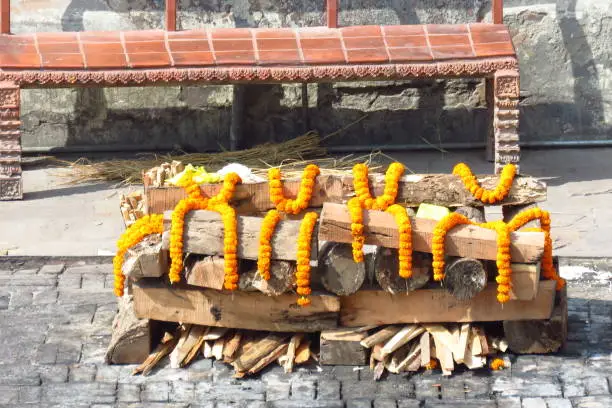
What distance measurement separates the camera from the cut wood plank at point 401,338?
22.9ft

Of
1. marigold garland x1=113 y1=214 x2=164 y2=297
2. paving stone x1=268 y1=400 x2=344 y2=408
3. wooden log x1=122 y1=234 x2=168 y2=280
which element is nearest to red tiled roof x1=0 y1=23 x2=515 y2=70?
marigold garland x1=113 y1=214 x2=164 y2=297

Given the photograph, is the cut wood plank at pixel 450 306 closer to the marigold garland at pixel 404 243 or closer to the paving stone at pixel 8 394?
the marigold garland at pixel 404 243

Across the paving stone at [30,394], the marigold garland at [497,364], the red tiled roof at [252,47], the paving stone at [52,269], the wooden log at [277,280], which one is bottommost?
the paving stone at [30,394]

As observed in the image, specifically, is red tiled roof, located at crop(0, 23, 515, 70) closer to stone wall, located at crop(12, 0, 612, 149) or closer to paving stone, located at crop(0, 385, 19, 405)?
stone wall, located at crop(12, 0, 612, 149)

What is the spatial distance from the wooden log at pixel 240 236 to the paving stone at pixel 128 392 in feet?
2.45

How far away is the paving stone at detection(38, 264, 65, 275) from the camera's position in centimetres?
908

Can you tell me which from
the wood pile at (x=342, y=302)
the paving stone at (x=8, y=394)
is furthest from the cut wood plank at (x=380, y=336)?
the paving stone at (x=8, y=394)

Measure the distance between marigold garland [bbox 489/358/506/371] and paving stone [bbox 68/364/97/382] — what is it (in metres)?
2.12

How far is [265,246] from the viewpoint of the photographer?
6809 mm

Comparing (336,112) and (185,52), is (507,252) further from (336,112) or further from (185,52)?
(336,112)

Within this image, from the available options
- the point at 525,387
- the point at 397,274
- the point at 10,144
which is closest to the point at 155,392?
the point at 397,274

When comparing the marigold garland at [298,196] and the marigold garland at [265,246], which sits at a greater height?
the marigold garland at [298,196]

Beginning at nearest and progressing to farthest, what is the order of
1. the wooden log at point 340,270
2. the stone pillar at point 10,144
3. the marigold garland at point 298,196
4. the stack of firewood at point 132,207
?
the wooden log at point 340,270, the marigold garland at point 298,196, the stack of firewood at point 132,207, the stone pillar at point 10,144

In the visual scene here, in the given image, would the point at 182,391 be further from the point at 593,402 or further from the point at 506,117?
the point at 506,117
